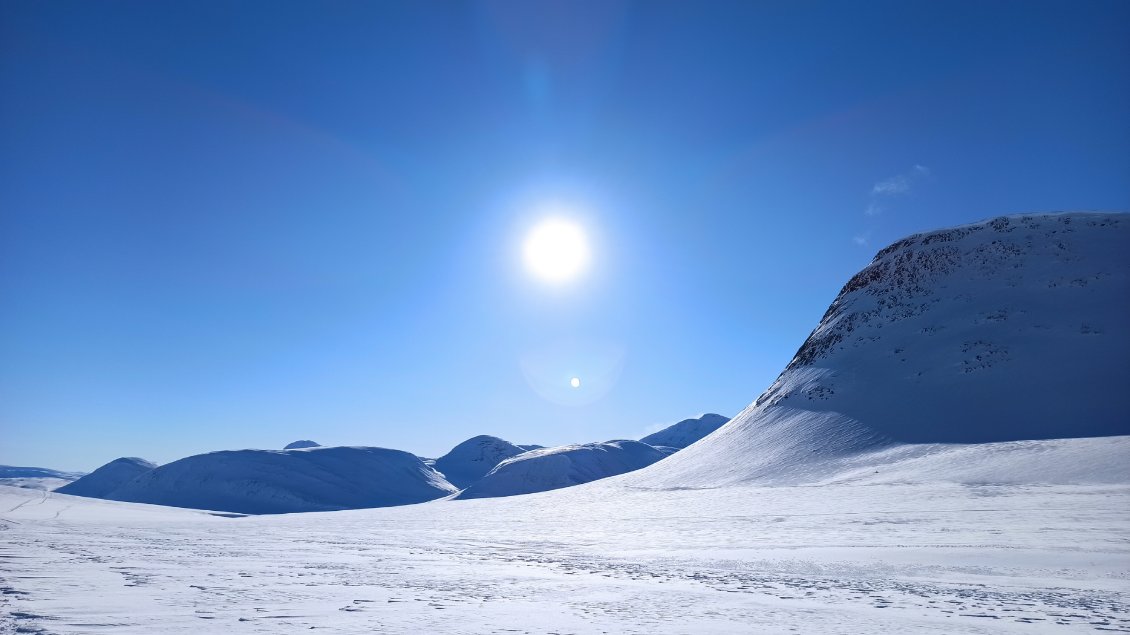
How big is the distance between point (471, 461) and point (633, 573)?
186 metres

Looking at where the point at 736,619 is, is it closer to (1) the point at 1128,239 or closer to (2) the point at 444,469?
(1) the point at 1128,239

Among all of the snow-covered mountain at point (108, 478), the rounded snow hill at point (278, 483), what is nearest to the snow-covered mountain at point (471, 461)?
the rounded snow hill at point (278, 483)

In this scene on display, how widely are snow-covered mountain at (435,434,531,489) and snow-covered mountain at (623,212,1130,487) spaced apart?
14247 cm

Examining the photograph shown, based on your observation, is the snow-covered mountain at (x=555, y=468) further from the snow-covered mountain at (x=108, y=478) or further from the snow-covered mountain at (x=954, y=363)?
the snow-covered mountain at (x=108, y=478)

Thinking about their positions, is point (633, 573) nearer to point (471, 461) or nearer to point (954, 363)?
point (954, 363)

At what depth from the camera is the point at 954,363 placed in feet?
136

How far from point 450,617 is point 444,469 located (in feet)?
620

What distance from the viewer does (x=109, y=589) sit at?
9.63 meters

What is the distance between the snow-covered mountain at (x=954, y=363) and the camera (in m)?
33.1

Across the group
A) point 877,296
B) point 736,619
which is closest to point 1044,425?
point 877,296

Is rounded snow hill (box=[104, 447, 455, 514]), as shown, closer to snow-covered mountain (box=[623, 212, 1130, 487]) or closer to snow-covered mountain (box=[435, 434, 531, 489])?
snow-covered mountain (box=[435, 434, 531, 489])

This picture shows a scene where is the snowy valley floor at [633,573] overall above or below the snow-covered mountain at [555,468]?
below

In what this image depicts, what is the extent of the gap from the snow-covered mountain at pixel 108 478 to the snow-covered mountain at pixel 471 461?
3354 inches

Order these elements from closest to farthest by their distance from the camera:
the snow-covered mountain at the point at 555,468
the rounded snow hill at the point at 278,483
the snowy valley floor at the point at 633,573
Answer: the snowy valley floor at the point at 633,573 < the rounded snow hill at the point at 278,483 < the snow-covered mountain at the point at 555,468
